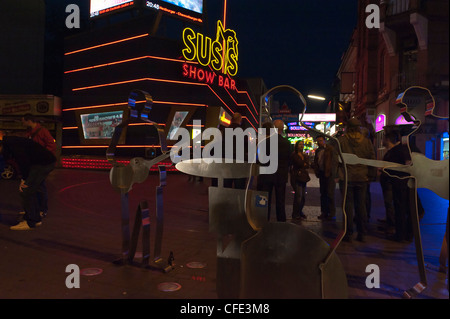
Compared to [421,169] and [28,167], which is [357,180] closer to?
[421,169]

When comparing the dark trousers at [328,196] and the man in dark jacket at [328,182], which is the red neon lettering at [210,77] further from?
the dark trousers at [328,196]

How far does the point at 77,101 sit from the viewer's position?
2206 centimetres

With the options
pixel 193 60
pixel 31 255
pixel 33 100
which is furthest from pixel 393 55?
pixel 33 100

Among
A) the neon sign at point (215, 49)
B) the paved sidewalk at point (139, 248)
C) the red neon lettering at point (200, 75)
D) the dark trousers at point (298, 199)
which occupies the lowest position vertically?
the paved sidewalk at point (139, 248)

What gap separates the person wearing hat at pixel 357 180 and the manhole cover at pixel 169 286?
294cm

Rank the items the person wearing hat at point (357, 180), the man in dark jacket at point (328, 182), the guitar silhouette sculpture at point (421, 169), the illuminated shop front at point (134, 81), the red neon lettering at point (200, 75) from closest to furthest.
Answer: the guitar silhouette sculpture at point (421, 169)
the person wearing hat at point (357, 180)
the man in dark jacket at point (328, 182)
the illuminated shop front at point (134, 81)
the red neon lettering at point (200, 75)

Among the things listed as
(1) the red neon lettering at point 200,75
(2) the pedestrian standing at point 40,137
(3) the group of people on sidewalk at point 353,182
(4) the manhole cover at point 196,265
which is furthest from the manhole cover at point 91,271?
(1) the red neon lettering at point 200,75

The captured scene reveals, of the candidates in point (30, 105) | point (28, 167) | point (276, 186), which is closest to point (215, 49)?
point (30, 105)

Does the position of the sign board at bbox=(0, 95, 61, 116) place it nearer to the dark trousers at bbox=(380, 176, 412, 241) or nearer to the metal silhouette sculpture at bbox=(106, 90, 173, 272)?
the metal silhouette sculpture at bbox=(106, 90, 173, 272)

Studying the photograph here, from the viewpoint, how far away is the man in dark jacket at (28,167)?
561 centimetres

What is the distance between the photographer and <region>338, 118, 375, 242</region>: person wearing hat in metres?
5.28

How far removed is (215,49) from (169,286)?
20.7 m

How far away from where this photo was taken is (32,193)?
224 inches
